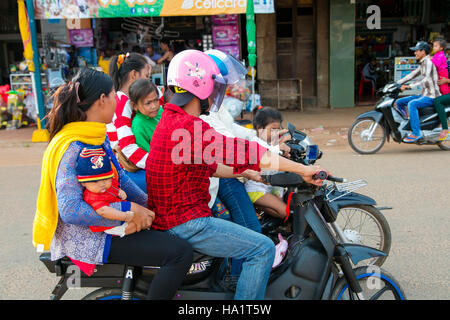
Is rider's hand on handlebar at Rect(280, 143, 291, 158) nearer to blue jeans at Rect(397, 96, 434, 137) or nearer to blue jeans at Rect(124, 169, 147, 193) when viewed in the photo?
blue jeans at Rect(124, 169, 147, 193)

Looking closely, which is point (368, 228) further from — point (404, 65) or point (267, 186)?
point (404, 65)

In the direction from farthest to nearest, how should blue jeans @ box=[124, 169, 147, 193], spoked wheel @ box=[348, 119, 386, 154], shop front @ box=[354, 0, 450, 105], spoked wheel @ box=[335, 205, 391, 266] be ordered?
shop front @ box=[354, 0, 450, 105], spoked wheel @ box=[348, 119, 386, 154], spoked wheel @ box=[335, 205, 391, 266], blue jeans @ box=[124, 169, 147, 193]

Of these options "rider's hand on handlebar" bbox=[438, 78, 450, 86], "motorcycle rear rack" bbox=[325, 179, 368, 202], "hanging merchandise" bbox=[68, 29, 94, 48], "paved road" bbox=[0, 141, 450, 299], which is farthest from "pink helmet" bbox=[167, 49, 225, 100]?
"hanging merchandise" bbox=[68, 29, 94, 48]

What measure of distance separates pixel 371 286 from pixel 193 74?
1.50 m

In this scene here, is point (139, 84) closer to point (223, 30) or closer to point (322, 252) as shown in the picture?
point (322, 252)

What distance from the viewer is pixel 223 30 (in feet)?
38.1

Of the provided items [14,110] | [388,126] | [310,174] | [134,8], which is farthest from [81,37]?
[310,174]

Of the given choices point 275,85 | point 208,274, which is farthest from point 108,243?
point 275,85

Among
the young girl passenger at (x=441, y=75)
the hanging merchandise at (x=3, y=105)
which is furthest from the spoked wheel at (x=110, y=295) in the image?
the hanging merchandise at (x=3, y=105)

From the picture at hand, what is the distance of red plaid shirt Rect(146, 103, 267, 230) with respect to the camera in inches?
87.8

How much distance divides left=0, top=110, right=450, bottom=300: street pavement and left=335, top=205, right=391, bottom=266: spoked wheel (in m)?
0.22

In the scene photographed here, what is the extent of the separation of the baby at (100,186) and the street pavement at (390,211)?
1515 millimetres

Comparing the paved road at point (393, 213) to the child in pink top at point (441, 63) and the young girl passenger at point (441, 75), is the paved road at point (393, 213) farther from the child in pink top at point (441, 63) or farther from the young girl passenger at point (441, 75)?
the child in pink top at point (441, 63)

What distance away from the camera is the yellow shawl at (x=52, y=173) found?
7.07 feet
